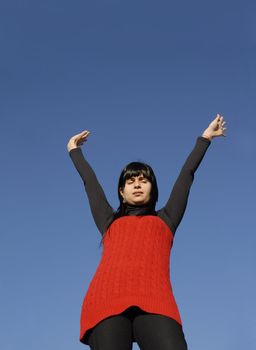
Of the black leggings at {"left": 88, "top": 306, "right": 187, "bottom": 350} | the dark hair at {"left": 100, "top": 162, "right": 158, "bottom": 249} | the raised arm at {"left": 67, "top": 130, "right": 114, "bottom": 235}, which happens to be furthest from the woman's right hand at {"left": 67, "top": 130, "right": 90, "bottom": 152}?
the black leggings at {"left": 88, "top": 306, "right": 187, "bottom": 350}

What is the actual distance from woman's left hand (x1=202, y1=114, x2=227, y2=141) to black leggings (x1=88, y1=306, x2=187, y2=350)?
6.85 ft

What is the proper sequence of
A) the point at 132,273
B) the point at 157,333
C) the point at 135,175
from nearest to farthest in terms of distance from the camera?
the point at 157,333 → the point at 132,273 → the point at 135,175

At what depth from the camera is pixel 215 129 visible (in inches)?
213

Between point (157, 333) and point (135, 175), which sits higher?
point (135, 175)

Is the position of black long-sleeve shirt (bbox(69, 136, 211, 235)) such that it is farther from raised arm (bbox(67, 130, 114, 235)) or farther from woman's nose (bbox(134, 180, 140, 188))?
woman's nose (bbox(134, 180, 140, 188))

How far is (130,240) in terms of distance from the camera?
430cm

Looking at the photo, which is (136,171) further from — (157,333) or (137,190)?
Answer: (157,333)

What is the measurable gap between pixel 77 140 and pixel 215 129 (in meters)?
1.42

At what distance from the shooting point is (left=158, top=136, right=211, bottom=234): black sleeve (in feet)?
15.2

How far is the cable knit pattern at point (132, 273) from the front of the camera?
3885 millimetres

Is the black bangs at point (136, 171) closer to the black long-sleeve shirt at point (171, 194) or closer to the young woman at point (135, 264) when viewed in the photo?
the young woman at point (135, 264)

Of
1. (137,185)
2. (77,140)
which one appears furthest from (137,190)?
(77,140)

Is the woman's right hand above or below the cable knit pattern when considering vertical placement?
above

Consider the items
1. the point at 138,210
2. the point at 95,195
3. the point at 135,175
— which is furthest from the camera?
the point at 95,195
